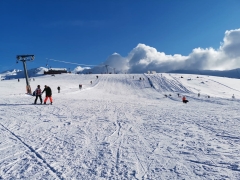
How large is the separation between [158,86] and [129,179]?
47.4m

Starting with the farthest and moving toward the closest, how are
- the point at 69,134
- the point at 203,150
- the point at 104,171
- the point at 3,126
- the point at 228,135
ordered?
the point at 3,126
the point at 69,134
the point at 228,135
the point at 203,150
the point at 104,171

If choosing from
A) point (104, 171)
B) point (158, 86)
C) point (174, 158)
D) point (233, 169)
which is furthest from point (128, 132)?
point (158, 86)

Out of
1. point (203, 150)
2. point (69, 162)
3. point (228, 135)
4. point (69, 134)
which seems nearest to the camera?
point (69, 162)

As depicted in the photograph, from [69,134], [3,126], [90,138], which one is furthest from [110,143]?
[3,126]

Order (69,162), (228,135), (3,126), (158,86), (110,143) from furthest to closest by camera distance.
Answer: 1. (158,86)
2. (3,126)
3. (228,135)
4. (110,143)
5. (69,162)

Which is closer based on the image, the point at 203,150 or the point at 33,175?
the point at 33,175

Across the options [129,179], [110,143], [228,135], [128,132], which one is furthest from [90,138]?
[228,135]

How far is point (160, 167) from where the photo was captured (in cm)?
450

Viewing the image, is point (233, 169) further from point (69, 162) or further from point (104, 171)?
point (69, 162)

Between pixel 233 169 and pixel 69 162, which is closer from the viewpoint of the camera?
pixel 233 169

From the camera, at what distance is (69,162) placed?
15.9 ft

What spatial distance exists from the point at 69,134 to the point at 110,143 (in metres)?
1.94

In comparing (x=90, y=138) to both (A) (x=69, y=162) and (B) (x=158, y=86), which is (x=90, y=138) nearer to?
(A) (x=69, y=162)

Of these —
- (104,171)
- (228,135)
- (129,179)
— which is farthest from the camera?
(228,135)
